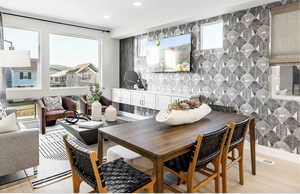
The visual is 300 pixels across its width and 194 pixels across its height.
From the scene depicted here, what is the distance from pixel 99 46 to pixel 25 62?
128 inches

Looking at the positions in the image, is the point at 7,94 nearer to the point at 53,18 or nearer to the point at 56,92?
the point at 56,92

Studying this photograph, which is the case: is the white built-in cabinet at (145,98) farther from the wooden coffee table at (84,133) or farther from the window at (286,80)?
the wooden coffee table at (84,133)

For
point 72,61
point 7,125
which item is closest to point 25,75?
point 72,61

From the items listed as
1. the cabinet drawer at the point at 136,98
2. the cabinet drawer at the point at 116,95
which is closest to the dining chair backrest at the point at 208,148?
the cabinet drawer at the point at 136,98

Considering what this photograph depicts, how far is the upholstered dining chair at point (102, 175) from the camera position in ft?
4.41

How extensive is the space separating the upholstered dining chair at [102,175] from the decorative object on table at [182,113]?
640 millimetres

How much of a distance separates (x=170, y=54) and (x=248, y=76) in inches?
73.9

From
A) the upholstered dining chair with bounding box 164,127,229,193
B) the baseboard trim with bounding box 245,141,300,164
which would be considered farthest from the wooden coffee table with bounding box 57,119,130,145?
the baseboard trim with bounding box 245,141,300,164

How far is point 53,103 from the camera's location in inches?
194

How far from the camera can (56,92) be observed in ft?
17.8

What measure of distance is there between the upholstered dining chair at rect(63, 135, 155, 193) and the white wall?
164 inches

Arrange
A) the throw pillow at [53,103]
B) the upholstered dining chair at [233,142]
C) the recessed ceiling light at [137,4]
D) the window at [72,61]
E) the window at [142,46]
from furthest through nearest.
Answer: the window at [142,46] → the window at [72,61] → the throw pillow at [53,103] → the recessed ceiling light at [137,4] → the upholstered dining chair at [233,142]

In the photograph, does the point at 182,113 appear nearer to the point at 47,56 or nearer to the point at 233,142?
the point at 233,142

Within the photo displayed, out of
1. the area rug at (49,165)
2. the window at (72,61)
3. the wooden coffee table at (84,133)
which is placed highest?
the window at (72,61)
